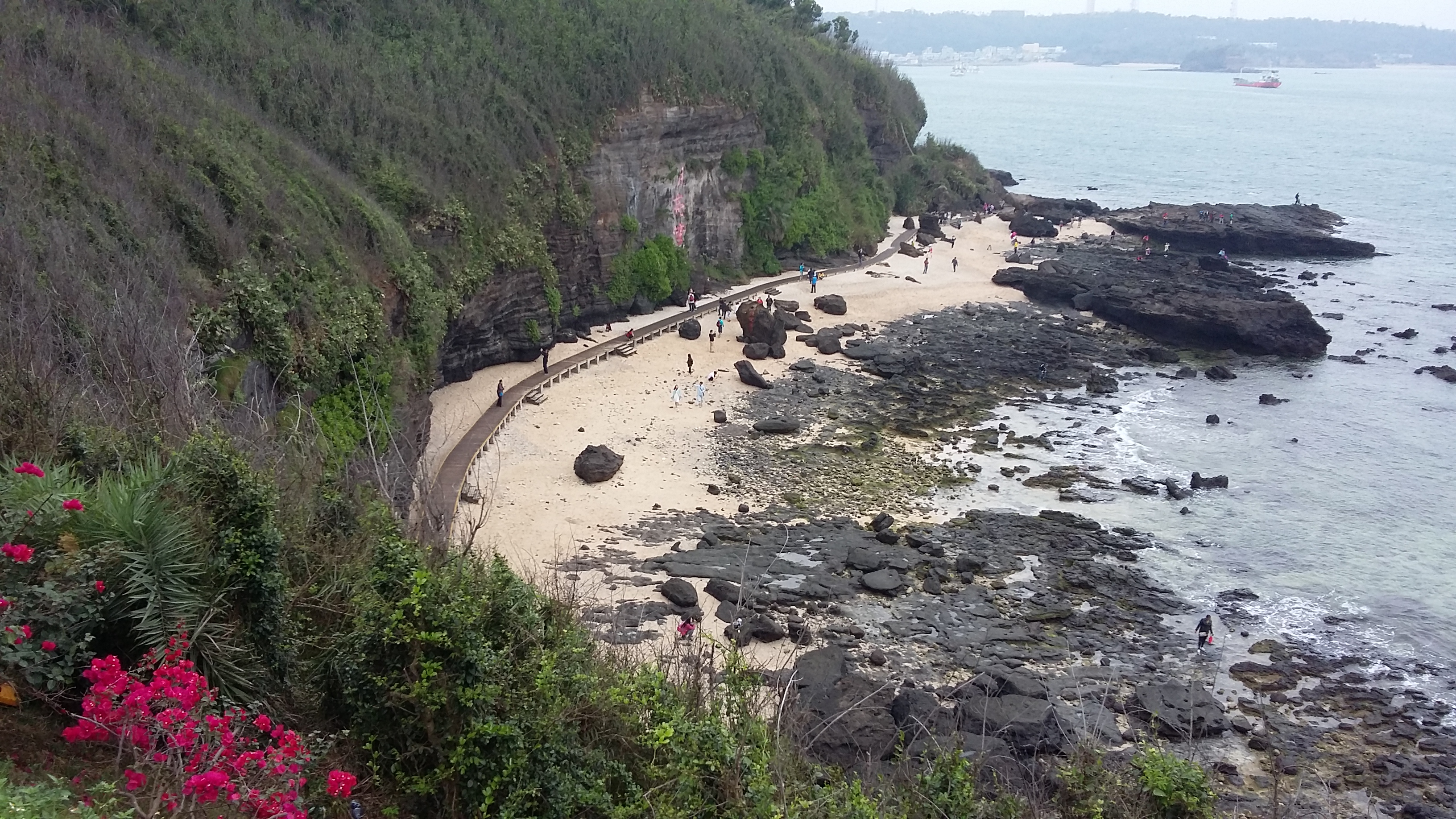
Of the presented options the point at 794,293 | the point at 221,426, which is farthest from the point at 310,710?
the point at 794,293

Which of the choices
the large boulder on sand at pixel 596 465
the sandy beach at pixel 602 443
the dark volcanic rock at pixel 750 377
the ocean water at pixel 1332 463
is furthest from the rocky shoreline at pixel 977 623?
the large boulder on sand at pixel 596 465

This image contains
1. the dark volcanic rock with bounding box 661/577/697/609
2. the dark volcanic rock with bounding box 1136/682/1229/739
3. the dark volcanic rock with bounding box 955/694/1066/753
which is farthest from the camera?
the dark volcanic rock with bounding box 661/577/697/609

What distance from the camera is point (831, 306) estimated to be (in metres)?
46.2

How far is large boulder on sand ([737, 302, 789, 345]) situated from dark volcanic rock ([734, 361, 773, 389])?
134 inches

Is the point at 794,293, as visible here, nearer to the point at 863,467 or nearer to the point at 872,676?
the point at 863,467

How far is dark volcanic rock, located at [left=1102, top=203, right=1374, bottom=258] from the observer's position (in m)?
64.8

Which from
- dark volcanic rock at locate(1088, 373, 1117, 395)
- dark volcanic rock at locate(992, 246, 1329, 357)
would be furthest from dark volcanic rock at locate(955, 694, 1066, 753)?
dark volcanic rock at locate(992, 246, 1329, 357)

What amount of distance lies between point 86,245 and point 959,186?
66.1m

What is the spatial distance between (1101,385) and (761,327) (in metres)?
13.3

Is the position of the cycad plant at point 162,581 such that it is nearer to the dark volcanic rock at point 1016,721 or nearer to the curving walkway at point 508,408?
the curving walkway at point 508,408

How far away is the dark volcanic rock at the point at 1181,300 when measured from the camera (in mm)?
44562

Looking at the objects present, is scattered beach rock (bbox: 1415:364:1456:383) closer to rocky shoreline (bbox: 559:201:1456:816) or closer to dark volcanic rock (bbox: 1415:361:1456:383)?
dark volcanic rock (bbox: 1415:361:1456:383)

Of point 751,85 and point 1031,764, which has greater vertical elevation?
point 751,85

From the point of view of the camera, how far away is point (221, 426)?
13.1 m
